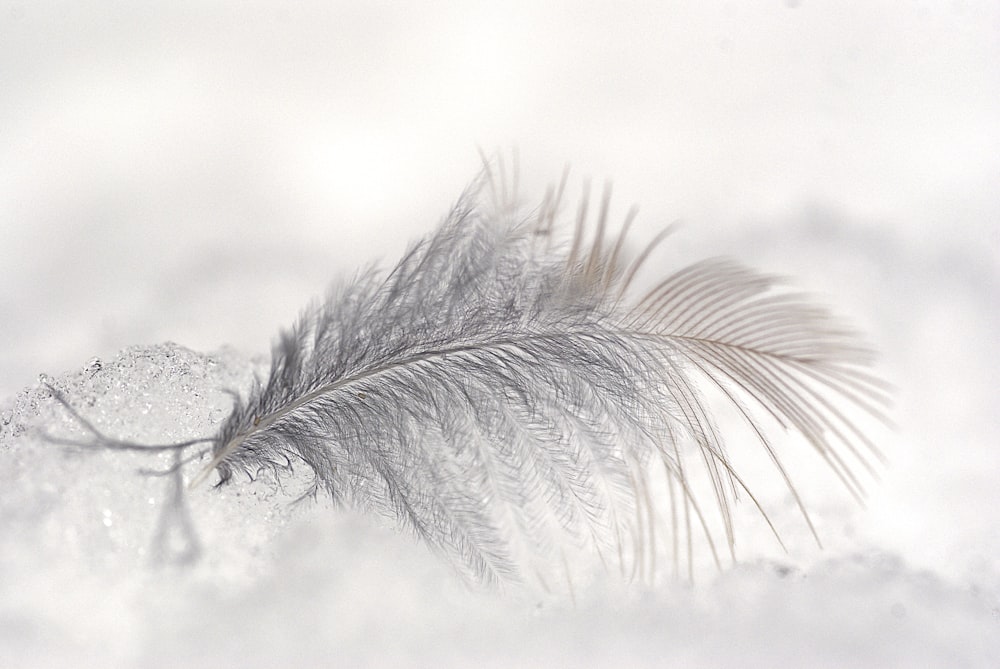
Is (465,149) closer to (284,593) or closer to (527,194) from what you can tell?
(527,194)

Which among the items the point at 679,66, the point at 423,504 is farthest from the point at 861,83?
the point at 423,504

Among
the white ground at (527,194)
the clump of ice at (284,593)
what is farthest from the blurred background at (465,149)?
the clump of ice at (284,593)

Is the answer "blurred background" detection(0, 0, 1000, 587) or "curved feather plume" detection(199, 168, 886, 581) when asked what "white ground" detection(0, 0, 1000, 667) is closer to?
"blurred background" detection(0, 0, 1000, 587)

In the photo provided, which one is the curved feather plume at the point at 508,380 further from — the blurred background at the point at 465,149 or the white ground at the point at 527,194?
the blurred background at the point at 465,149

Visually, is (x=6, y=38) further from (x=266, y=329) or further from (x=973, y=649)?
(x=973, y=649)

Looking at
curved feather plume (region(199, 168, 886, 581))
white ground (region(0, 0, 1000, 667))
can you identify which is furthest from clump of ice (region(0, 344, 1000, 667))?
curved feather plume (region(199, 168, 886, 581))

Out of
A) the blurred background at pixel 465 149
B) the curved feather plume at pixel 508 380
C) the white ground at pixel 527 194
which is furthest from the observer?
the blurred background at pixel 465 149

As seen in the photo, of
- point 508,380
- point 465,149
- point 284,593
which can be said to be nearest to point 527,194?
point 465,149

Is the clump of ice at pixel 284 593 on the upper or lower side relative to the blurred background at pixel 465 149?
lower
